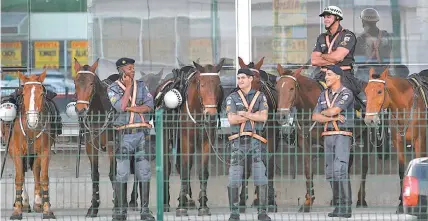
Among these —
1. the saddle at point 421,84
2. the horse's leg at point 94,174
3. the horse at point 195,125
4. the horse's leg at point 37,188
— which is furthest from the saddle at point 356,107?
the horse's leg at point 37,188

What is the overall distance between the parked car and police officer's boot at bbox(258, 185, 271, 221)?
231cm

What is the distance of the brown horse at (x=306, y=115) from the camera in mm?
18922

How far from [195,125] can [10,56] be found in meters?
4.95

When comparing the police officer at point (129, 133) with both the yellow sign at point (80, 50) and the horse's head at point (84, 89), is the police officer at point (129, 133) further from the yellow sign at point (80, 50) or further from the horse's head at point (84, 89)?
the yellow sign at point (80, 50)

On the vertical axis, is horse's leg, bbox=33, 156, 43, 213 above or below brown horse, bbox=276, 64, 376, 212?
below

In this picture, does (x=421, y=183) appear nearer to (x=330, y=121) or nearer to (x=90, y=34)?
(x=330, y=121)

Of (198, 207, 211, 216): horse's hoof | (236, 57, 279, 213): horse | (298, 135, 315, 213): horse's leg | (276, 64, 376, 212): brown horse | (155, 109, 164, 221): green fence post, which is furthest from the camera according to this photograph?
(298, 135, 315, 213): horse's leg

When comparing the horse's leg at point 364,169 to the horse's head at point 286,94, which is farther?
the horse's leg at point 364,169

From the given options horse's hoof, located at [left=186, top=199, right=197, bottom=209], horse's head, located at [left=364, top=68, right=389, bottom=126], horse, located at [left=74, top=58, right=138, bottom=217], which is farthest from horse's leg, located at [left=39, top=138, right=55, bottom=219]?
horse's head, located at [left=364, top=68, right=389, bottom=126]

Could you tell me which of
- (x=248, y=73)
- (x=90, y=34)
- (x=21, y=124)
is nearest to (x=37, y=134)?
(x=21, y=124)

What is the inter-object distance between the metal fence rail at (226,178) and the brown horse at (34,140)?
0.23m

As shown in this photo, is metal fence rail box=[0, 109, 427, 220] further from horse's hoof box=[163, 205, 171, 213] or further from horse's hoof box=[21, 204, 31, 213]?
horse's hoof box=[21, 204, 31, 213]

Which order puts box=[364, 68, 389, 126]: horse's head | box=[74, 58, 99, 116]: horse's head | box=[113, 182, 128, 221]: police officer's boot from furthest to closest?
box=[74, 58, 99, 116]: horse's head, box=[364, 68, 389, 126]: horse's head, box=[113, 182, 128, 221]: police officer's boot

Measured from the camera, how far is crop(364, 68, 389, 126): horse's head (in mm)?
18656
